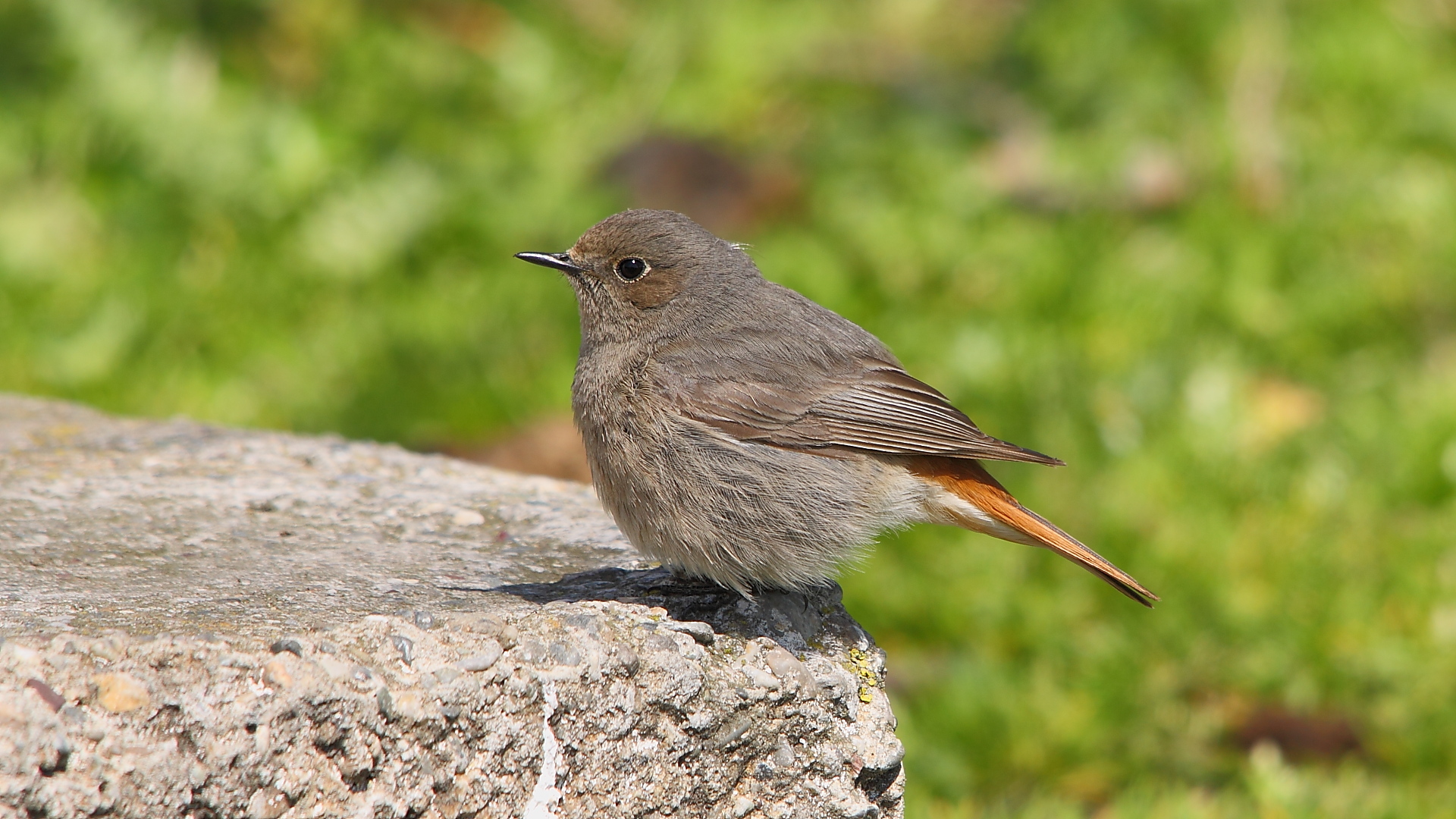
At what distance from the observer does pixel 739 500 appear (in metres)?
3.75

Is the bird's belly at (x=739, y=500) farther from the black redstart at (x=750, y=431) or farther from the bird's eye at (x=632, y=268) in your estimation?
the bird's eye at (x=632, y=268)

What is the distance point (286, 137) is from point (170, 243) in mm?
740

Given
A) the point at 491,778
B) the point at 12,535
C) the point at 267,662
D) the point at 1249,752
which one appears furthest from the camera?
the point at 1249,752

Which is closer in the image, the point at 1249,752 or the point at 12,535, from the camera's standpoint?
the point at 12,535

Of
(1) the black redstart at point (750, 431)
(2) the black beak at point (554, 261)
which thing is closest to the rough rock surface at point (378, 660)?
(1) the black redstart at point (750, 431)

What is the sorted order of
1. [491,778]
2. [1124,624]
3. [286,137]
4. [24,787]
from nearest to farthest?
[24,787]
[491,778]
[1124,624]
[286,137]

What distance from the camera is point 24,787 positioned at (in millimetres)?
2410

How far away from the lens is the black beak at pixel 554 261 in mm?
4328

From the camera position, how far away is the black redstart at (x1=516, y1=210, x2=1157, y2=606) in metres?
3.71

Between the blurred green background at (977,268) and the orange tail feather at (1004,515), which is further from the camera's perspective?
the blurred green background at (977,268)

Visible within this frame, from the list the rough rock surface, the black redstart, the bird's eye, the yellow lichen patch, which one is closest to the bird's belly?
A: the black redstart

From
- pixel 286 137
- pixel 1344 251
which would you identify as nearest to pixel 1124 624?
pixel 1344 251

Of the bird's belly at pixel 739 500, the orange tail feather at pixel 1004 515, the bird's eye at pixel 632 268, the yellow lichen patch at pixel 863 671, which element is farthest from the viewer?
the bird's eye at pixel 632 268

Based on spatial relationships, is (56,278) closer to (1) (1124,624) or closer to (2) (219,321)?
(2) (219,321)
